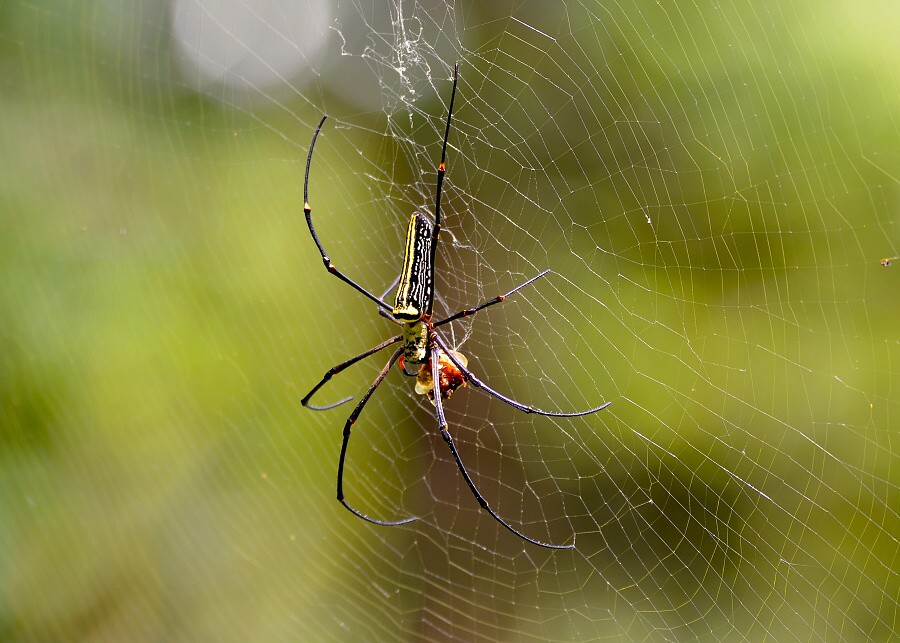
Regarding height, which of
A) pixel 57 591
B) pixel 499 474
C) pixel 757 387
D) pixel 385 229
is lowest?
pixel 57 591

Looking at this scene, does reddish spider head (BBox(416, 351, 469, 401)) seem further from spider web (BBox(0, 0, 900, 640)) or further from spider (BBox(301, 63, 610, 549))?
spider web (BBox(0, 0, 900, 640))

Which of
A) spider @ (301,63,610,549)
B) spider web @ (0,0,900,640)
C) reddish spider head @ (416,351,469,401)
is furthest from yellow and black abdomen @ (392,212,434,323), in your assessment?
spider web @ (0,0,900,640)

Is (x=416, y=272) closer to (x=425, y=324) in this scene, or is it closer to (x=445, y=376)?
(x=425, y=324)

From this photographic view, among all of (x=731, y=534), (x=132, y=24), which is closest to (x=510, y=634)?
(x=731, y=534)

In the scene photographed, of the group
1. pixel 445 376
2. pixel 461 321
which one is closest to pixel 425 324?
pixel 445 376

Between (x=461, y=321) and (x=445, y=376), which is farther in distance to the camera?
(x=461, y=321)

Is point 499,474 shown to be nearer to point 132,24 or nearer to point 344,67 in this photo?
point 344,67
